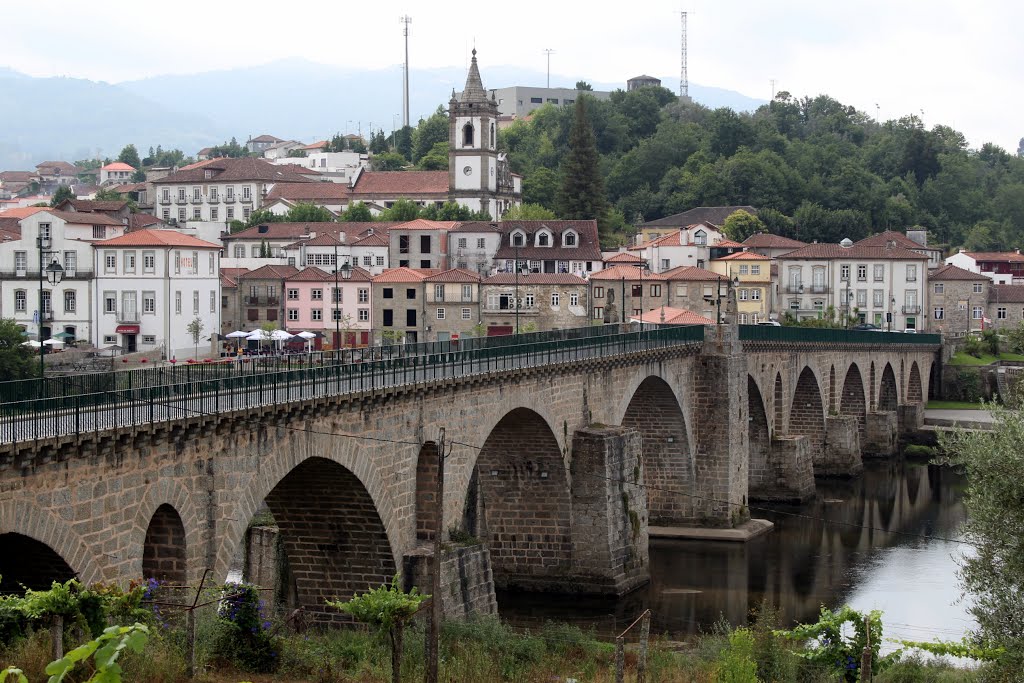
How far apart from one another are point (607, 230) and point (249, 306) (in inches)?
1744

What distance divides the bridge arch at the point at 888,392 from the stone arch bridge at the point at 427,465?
19480 mm

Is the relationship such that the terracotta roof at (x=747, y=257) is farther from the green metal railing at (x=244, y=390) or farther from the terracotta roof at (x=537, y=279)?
the green metal railing at (x=244, y=390)

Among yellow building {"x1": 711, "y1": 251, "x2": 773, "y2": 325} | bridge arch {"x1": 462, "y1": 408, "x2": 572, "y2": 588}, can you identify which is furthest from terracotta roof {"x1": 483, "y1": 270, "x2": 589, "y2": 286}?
bridge arch {"x1": 462, "y1": 408, "x2": 572, "y2": 588}

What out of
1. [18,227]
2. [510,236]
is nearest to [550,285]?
[510,236]

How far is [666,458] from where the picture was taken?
203ft

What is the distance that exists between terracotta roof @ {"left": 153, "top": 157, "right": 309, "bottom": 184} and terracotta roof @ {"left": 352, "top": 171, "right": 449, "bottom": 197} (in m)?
11.6

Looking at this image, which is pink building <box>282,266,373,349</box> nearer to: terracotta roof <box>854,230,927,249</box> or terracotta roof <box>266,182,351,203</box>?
terracotta roof <box>854,230,927,249</box>

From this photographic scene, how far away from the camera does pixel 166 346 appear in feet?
269

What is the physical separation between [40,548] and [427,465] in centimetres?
1422

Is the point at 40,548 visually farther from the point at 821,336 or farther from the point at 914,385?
the point at 914,385

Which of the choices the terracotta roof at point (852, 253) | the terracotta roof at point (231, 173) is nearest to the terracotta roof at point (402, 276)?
the terracotta roof at point (852, 253)

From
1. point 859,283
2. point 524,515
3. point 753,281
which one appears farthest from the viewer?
point 859,283

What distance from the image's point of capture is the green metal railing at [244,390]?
23141mm

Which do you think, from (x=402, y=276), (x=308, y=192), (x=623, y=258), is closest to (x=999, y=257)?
(x=623, y=258)
